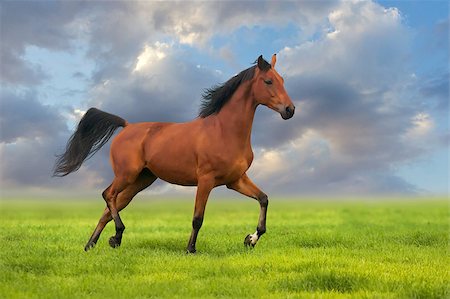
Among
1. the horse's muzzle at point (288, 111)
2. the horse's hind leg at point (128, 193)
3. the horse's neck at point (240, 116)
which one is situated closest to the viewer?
the horse's muzzle at point (288, 111)

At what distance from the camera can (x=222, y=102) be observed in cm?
997

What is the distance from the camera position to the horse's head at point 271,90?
364 inches

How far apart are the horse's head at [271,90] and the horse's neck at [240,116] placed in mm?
188

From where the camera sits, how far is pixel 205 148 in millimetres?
9586

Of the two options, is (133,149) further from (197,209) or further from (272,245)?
(272,245)

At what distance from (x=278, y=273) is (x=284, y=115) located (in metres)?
2.81

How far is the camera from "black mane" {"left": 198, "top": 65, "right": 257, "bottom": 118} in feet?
32.2

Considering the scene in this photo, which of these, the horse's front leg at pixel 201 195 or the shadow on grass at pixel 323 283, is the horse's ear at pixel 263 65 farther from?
the shadow on grass at pixel 323 283

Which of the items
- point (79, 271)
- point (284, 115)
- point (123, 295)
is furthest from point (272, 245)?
point (123, 295)

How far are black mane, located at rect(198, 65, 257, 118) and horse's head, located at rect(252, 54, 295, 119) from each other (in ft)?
0.74

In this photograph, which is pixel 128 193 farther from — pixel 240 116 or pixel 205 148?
pixel 240 116

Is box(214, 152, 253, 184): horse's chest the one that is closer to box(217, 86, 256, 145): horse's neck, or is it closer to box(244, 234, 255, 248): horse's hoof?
box(217, 86, 256, 145): horse's neck

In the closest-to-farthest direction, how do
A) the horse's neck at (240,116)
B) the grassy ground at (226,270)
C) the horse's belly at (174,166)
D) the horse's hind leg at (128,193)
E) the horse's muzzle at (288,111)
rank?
the grassy ground at (226,270), the horse's muzzle at (288,111), the horse's neck at (240,116), the horse's belly at (174,166), the horse's hind leg at (128,193)

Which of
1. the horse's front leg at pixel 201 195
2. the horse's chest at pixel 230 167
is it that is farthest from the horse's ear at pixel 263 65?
the horse's front leg at pixel 201 195
